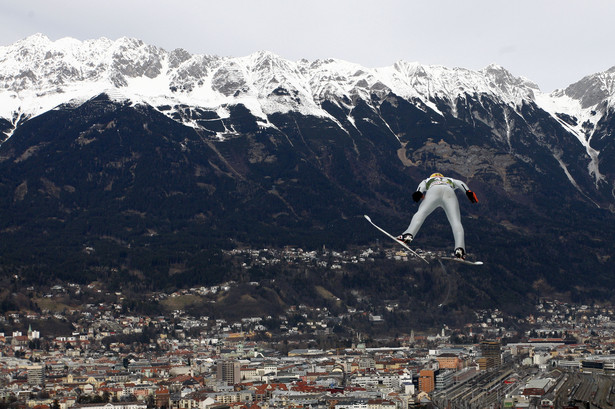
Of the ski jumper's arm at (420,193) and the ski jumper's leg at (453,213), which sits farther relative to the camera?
the ski jumper's arm at (420,193)

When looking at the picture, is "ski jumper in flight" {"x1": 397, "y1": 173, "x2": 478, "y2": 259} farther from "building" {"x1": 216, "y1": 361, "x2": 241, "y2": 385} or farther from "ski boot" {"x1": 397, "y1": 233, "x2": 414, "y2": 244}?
"building" {"x1": 216, "y1": 361, "x2": 241, "y2": 385}

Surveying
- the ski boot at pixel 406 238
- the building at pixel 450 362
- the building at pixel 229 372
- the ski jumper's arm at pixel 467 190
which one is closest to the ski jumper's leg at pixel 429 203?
the ski boot at pixel 406 238

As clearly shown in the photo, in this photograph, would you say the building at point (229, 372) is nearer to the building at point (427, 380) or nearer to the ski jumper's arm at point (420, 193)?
the building at point (427, 380)

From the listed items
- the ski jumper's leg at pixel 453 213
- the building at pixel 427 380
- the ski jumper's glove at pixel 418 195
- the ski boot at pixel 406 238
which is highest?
the ski jumper's glove at pixel 418 195

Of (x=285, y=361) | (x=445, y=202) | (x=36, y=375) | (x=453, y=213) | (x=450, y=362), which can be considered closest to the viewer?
(x=453, y=213)

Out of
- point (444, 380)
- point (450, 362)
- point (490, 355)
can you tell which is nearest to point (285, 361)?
point (450, 362)

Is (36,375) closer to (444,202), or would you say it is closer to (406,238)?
(406,238)
